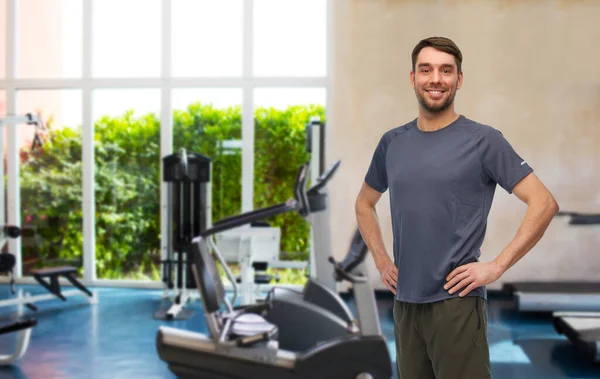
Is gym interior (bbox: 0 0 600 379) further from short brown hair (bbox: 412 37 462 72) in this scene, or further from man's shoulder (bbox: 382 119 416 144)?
short brown hair (bbox: 412 37 462 72)

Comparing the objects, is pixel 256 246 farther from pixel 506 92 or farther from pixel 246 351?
pixel 506 92

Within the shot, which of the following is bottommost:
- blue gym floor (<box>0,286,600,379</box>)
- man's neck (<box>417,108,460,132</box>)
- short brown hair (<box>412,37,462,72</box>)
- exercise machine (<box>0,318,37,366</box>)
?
blue gym floor (<box>0,286,600,379</box>)

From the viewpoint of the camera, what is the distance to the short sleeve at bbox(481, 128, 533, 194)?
1.30m

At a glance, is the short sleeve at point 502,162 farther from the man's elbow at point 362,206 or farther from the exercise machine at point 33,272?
the exercise machine at point 33,272

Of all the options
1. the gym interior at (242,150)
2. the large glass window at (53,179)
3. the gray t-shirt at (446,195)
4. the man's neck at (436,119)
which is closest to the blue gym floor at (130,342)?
the gym interior at (242,150)

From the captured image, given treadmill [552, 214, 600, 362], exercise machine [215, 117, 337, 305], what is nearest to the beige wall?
exercise machine [215, 117, 337, 305]

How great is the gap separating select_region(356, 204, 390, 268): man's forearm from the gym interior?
1625mm

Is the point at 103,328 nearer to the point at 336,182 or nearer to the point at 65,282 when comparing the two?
the point at 65,282

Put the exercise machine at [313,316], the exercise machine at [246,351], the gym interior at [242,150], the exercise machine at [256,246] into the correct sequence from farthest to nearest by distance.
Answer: the exercise machine at [256,246]
the gym interior at [242,150]
the exercise machine at [313,316]
the exercise machine at [246,351]

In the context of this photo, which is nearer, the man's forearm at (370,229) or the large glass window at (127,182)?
the man's forearm at (370,229)

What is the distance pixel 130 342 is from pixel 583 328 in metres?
2.77

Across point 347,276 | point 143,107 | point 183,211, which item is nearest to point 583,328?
point 347,276

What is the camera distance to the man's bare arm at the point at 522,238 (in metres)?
1.27

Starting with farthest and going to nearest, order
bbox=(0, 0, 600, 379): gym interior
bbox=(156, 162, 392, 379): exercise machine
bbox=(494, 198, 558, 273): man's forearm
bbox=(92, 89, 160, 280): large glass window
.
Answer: bbox=(92, 89, 160, 280): large glass window → bbox=(0, 0, 600, 379): gym interior → bbox=(156, 162, 392, 379): exercise machine → bbox=(494, 198, 558, 273): man's forearm
